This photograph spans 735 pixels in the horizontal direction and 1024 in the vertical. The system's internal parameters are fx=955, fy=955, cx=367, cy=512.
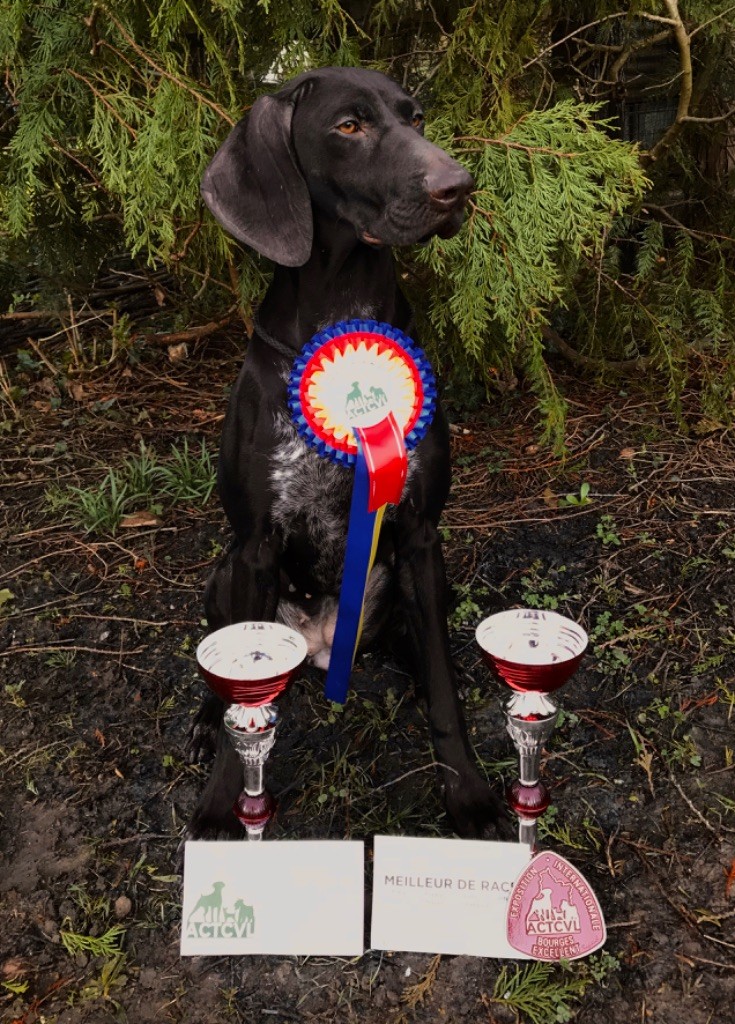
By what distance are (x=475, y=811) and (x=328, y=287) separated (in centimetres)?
109

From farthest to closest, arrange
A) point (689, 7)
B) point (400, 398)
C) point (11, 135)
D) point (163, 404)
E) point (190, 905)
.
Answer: point (163, 404) < point (11, 135) < point (689, 7) < point (400, 398) < point (190, 905)

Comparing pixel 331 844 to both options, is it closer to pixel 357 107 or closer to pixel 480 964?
pixel 480 964

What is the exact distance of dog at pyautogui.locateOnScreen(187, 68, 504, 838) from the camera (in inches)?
68.8

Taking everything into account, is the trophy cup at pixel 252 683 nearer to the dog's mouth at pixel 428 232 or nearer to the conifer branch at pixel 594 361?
the dog's mouth at pixel 428 232

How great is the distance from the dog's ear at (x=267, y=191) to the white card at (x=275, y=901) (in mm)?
1076

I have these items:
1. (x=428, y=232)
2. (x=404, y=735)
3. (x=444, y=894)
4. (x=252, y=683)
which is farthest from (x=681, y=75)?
(x=444, y=894)

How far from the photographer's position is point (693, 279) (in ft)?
11.1

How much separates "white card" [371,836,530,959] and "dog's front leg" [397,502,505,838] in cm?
26

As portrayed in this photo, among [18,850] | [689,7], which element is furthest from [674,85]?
[18,850]

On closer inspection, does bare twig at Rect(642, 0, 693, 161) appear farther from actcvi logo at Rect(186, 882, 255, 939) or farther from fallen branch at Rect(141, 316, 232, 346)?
actcvi logo at Rect(186, 882, 255, 939)

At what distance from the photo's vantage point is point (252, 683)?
5.13 feet

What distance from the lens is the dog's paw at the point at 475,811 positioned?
1.92 meters

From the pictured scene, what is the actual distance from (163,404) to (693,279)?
6.71 feet

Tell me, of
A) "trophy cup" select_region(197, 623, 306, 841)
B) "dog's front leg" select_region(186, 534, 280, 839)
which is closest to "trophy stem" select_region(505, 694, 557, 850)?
"trophy cup" select_region(197, 623, 306, 841)
